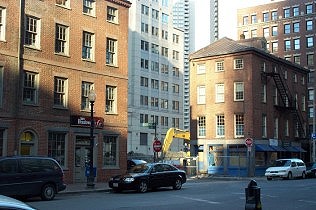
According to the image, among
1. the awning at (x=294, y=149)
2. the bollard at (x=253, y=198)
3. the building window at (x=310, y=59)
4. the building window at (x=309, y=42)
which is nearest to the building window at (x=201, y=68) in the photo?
the awning at (x=294, y=149)

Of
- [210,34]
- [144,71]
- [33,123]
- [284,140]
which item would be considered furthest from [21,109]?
[210,34]

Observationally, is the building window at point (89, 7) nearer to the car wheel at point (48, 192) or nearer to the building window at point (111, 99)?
the building window at point (111, 99)

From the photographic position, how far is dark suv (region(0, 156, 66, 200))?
18.0 metres

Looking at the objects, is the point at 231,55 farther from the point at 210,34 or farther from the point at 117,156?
the point at 210,34

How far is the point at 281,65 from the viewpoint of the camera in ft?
177

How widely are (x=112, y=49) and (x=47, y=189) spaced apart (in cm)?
1465

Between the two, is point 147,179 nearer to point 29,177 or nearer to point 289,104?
point 29,177

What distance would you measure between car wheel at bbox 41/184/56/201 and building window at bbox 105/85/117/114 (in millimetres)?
12041

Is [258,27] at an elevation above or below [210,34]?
below

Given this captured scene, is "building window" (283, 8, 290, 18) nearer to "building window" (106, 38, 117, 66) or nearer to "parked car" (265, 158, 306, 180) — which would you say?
"parked car" (265, 158, 306, 180)

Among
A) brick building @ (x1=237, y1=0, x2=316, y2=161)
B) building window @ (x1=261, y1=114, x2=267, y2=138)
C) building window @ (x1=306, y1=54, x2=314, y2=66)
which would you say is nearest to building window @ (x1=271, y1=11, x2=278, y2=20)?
brick building @ (x1=237, y1=0, x2=316, y2=161)

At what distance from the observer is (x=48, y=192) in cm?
1931

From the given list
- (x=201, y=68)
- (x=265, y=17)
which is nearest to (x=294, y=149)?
(x=201, y=68)

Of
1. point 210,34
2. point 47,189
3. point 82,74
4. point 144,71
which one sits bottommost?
point 47,189
